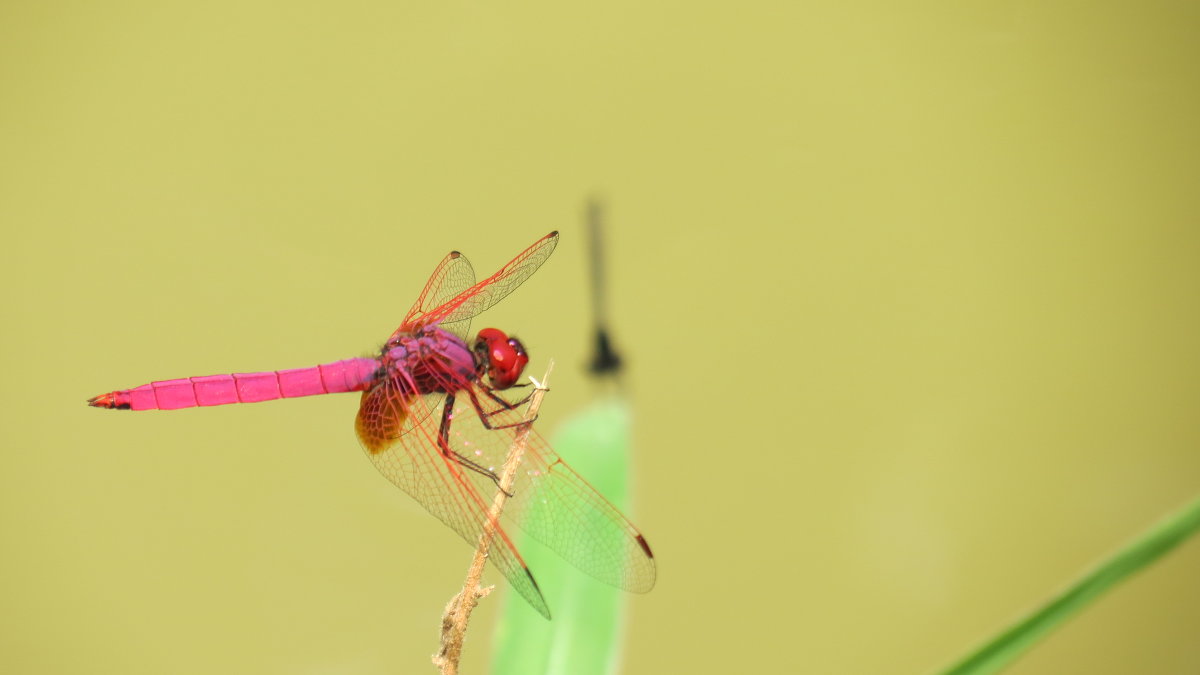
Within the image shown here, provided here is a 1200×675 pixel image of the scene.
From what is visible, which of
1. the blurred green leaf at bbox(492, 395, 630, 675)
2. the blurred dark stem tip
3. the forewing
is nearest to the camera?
the blurred green leaf at bbox(492, 395, 630, 675)

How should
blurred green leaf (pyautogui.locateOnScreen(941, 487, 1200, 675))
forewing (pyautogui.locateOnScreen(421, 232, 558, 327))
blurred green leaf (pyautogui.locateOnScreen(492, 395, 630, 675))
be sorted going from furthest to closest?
forewing (pyautogui.locateOnScreen(421, 232, 558, 327)) < blurred green leaf (pyautogui.locateOnScreen(492, 395, 630, 675)) < blurred green leaf (pyautogui.locateOnScreen(941, 487, 1200, 675))

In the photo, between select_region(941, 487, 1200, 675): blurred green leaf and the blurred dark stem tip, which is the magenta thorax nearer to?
the blurred dark stem tip

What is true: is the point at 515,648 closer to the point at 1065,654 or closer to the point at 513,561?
the point at 513,561

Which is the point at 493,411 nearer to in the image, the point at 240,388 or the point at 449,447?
the point at 449,447

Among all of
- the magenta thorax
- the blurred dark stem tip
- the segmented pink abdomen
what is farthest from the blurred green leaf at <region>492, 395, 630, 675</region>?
the blurred dark stem tip

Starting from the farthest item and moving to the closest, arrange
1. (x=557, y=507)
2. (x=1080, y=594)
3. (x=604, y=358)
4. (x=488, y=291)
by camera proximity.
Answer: (x=604, y=358) < (x=488, y=291) < (x=557, y=507) < (x=1080, y=594)

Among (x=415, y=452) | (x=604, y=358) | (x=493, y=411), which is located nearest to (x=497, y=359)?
(x=493, y=411)

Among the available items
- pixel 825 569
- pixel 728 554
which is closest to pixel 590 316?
pixel 728 554
